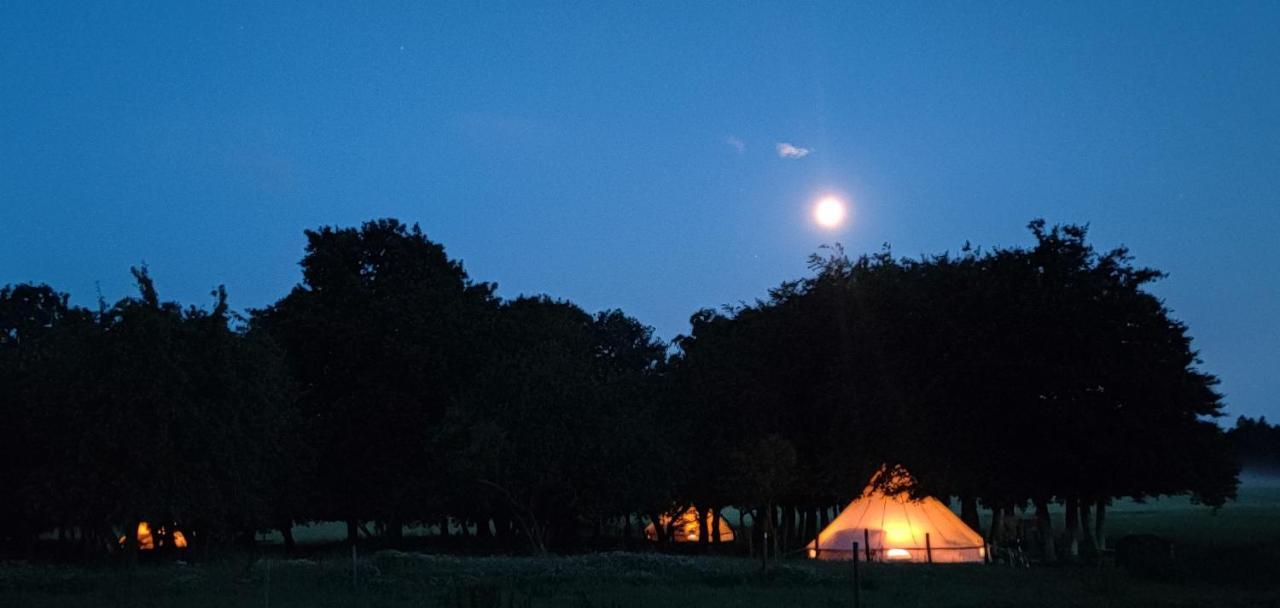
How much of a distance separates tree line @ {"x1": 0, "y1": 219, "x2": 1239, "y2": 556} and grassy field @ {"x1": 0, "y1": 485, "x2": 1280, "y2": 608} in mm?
4998

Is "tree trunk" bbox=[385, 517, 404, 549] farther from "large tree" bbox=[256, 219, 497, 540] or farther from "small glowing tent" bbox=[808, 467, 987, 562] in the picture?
"small glowing tent" bbox=[808, 467, 987, 562]

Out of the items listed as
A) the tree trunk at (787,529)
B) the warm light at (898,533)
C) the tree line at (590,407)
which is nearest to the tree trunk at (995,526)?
the tree line at (590,407)

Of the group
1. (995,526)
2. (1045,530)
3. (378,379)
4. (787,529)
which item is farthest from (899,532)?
(378,379)

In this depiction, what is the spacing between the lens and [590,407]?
48.7 m

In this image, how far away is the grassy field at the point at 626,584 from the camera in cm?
2686

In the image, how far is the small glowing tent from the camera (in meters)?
44.8

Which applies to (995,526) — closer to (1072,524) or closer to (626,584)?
(1072,524)

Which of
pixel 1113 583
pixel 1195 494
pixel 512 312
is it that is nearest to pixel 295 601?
pixel 1113 583

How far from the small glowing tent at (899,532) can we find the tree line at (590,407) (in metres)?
0.93

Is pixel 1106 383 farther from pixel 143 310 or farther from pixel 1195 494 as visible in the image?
pixel 143 310

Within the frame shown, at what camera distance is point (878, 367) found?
164 ft

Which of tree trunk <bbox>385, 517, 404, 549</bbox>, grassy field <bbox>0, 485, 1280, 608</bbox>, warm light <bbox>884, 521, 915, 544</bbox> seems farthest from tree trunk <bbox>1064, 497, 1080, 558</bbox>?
tree trunk <bbox>385, 517, 404, 549</bbox>

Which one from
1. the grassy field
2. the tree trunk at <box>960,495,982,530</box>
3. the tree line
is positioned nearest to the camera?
the grassy field

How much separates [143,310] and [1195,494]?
1587 inches
